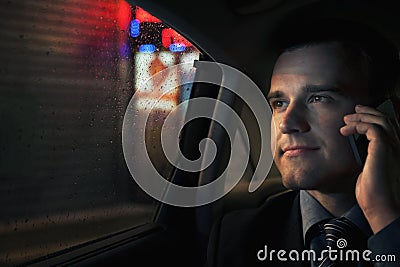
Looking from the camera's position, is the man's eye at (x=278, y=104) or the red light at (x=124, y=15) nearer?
the man's eye at (x=278, y=104)

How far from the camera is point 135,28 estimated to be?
2.15 m

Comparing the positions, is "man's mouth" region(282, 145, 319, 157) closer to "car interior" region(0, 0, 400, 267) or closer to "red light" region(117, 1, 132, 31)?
"car interior" region(0, 0, 400, 267)

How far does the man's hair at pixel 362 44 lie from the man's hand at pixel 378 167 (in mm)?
Result: 92

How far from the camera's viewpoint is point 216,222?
1979 mm

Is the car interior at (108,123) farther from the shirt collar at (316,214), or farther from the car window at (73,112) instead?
the shirt collar at (316,214)

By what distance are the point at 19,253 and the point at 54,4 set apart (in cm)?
75

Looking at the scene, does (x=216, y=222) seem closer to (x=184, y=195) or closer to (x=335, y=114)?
(x=184, y=195)

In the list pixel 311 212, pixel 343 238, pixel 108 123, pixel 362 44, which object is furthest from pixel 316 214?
pixel 108 123

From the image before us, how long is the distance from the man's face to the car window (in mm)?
483

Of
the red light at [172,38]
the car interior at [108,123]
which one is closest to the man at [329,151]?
the car interior at [108,123]

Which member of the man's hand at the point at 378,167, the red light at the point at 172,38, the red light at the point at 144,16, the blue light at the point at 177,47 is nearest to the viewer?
the man's hand at the point at 378,167

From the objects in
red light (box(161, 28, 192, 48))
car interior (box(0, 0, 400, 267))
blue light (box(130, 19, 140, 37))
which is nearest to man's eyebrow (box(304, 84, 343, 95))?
car interior (box(0, 0, 400, 267))

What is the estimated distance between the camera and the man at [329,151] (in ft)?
5.15

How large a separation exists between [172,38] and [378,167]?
803 millimetres
